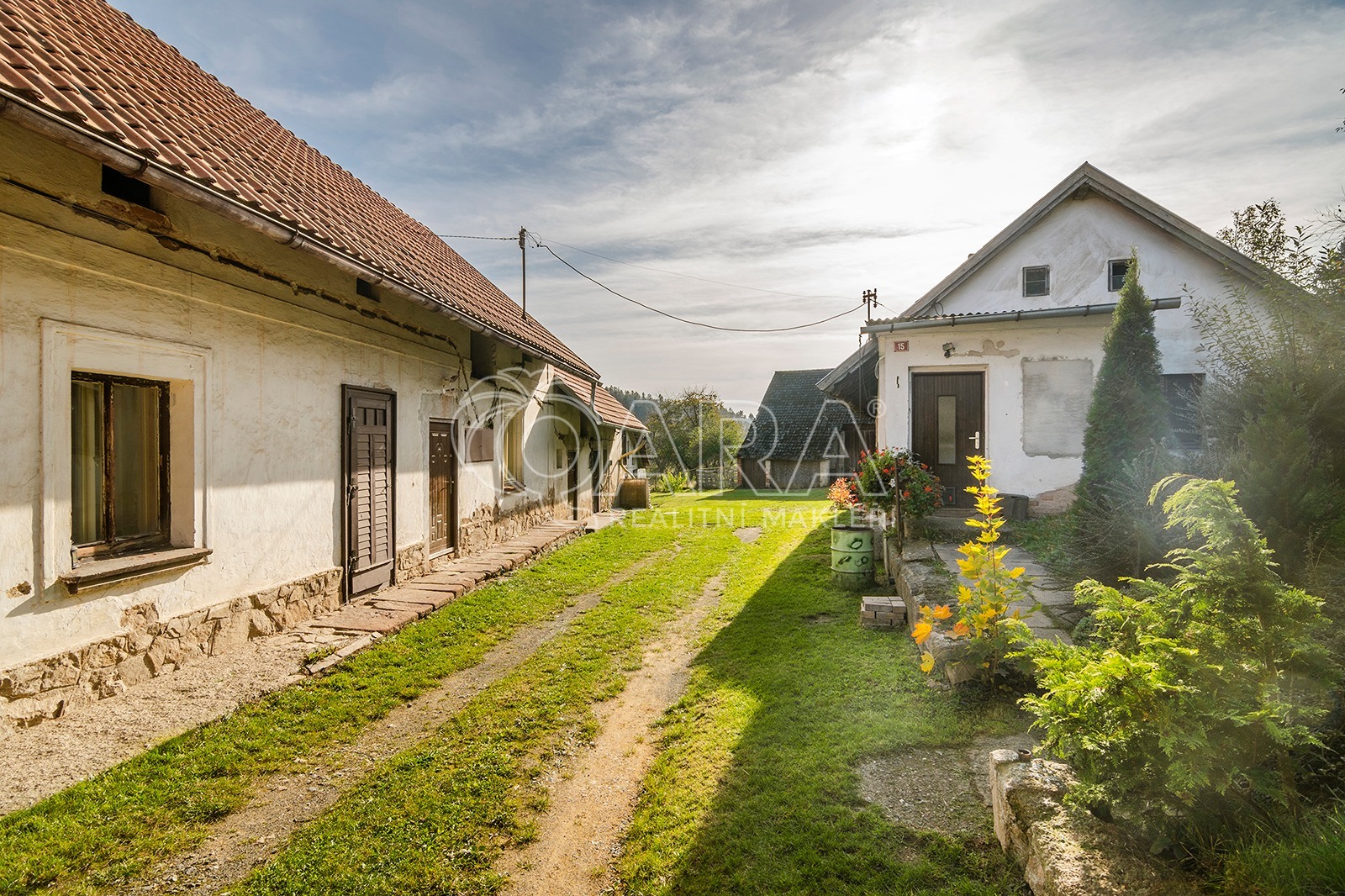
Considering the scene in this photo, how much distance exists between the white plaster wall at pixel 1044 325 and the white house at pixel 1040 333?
2 cm

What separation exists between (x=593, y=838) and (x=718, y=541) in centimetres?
880

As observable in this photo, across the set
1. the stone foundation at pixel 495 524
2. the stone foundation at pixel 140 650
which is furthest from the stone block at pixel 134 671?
the stone foundation at pixel 495 524

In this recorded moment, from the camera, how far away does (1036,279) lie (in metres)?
10.2

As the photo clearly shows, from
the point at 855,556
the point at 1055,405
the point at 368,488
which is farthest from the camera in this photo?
the point at 1055,405

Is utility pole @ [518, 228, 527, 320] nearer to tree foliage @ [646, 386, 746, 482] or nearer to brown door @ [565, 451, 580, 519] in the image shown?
brown door @ [565, 451, 580, 519]

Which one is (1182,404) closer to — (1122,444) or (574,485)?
(1122,444)

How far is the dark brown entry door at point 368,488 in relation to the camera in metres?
6.45

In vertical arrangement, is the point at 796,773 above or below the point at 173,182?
below

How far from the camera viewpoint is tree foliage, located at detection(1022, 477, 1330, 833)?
2146mm

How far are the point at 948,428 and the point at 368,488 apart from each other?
26.8 ft

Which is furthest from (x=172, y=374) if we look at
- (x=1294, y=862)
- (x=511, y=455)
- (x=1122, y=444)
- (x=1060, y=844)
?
(x=1122, y=444)

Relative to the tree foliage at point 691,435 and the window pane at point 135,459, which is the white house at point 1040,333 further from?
the tree foliage at point 691,435

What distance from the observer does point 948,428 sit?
31.8 feet

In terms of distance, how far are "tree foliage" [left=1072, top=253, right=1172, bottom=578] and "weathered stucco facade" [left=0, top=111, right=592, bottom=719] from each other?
24.7 ft
